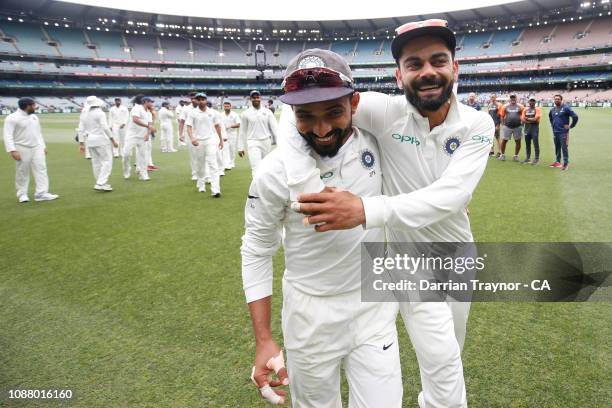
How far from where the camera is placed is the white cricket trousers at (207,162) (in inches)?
352

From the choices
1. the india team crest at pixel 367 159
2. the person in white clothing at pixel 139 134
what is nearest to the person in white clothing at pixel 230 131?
the person in white clothing at pixel 139 134

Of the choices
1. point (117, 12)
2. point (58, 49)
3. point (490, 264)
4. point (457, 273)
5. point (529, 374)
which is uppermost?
point (117, 12)

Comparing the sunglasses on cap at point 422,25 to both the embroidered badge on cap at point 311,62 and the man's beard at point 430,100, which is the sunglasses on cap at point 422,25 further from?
the embroidered badge on cap at point 311,62

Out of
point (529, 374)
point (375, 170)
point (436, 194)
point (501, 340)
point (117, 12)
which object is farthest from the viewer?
point (117, 12)

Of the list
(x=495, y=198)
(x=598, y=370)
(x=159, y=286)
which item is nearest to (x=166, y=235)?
(x=159, y=286)

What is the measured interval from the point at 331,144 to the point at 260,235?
1.94ft

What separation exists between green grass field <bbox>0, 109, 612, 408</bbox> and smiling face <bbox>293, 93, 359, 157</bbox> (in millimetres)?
2036

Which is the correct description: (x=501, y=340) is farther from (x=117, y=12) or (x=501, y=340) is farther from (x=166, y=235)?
(x=117, y=12)

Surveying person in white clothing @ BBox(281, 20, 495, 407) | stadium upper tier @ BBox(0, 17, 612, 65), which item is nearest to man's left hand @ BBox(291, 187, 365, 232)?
person in white clothing @ BBox(281, 20, 495, 407)

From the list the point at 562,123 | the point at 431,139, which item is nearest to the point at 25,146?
the point at 431,139

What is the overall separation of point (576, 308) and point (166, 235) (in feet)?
19.4

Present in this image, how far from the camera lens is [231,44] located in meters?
65.2

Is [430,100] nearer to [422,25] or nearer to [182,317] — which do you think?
[422,25]

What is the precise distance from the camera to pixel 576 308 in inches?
149
